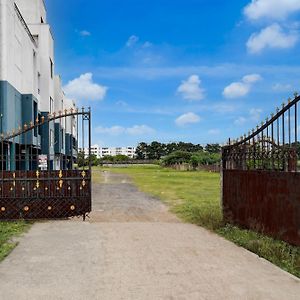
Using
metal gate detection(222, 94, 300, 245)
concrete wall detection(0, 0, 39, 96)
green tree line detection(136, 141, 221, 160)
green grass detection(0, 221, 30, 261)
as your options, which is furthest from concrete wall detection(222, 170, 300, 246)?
green tree line detection(136, 141, 221, 160)

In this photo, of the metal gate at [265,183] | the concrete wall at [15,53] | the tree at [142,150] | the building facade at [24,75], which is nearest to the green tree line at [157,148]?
the tree at [142,150]

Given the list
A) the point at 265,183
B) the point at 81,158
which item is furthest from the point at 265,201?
the point at 81,158

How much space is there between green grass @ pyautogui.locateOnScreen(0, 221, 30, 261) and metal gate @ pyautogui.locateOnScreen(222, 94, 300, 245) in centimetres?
473

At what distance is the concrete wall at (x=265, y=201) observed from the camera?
748 cm

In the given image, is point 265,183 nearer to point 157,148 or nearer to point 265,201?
point 265,201

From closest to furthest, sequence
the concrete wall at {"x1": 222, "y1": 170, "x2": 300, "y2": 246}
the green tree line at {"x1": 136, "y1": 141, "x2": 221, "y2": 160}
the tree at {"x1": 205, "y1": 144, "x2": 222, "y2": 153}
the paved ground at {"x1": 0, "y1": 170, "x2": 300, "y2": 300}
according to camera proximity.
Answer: the paved ground at {"x1": 0, "y1": 170, "x2": 300, "y2": 300}
the concrete wall at {"x1": 222, "y1": 170, "x2": 300, "y2": 246}
the tree at {"x1": 205, "y1": 144, "x2": 222, "y2": 153}
the green tree line at {"x1": 136, "y1": 141, "x2": 221, "y2": 160}

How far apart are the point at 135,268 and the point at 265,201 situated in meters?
3.28

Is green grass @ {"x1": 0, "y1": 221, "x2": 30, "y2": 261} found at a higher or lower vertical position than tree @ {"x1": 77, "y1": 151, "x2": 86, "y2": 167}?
lower

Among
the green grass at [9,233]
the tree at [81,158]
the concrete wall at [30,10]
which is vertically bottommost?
the green grass at [9,233]

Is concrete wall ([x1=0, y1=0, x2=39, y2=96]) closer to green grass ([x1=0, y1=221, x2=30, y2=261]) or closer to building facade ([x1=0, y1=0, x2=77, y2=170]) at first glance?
building facade ([x1=0, y1=0, x2=77, y2=170])

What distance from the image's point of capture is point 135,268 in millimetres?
6516

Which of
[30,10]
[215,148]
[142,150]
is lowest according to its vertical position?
[215,148]

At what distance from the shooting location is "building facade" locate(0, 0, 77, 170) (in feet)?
72.2

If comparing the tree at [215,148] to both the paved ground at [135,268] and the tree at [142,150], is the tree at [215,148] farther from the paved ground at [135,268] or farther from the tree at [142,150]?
the tree at [142,150]
